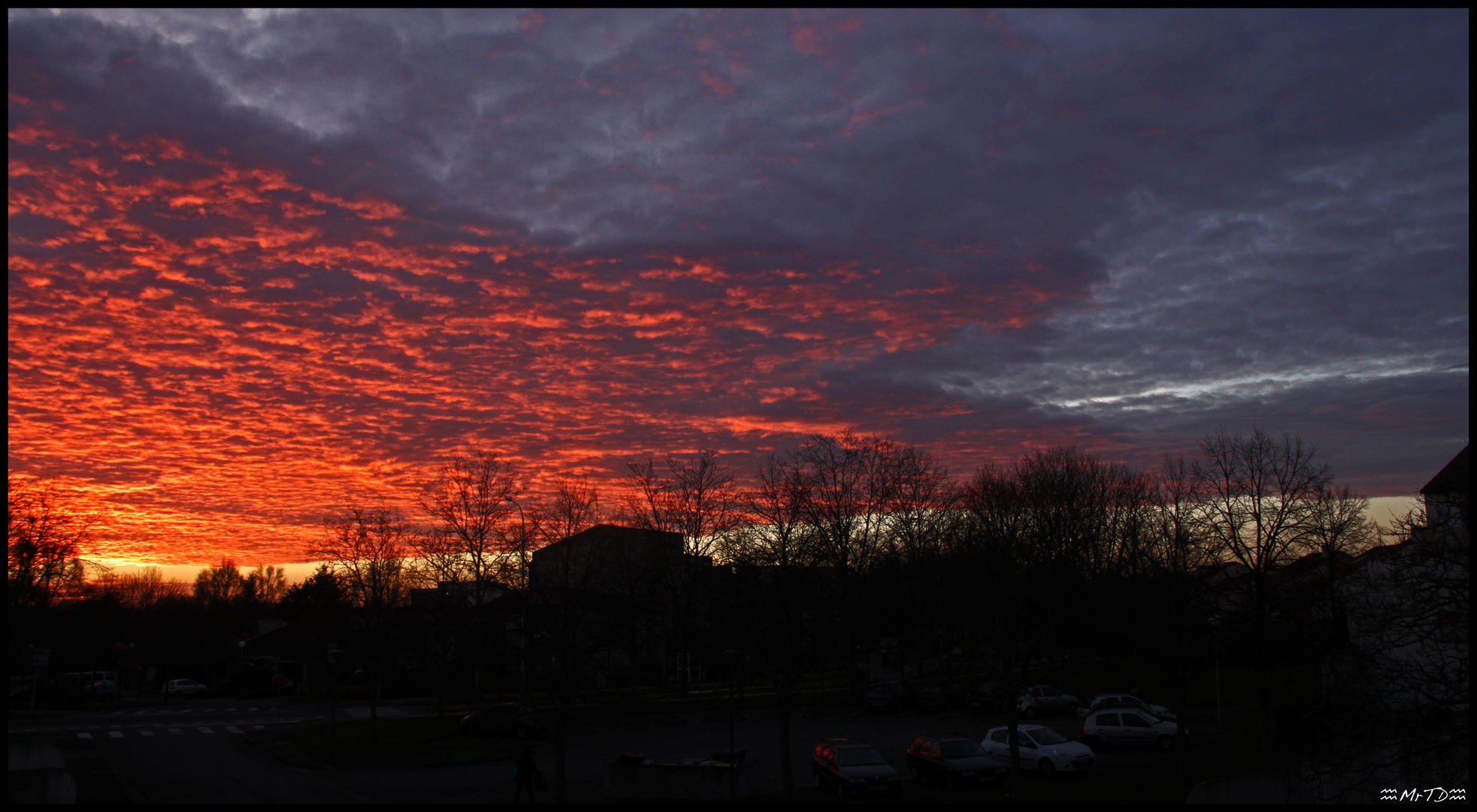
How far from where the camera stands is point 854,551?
56969 millimetres

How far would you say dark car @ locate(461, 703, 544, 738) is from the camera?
128ft

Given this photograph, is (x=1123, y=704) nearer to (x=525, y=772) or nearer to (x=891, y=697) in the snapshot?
(x=891, y=697)

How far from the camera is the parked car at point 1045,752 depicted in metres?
27.8

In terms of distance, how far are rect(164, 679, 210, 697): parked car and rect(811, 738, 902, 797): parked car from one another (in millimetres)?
65649

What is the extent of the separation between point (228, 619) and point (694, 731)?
88597mm

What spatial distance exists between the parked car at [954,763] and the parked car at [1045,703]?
1738cm

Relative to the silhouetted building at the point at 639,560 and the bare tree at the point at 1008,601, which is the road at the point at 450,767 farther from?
the silhouetted building at the point at 639,560

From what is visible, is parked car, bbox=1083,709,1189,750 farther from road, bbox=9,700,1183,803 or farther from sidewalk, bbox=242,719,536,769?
sidewalk, bbox=242,719,536,769

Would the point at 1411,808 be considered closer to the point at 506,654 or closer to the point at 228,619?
the point at 506,654


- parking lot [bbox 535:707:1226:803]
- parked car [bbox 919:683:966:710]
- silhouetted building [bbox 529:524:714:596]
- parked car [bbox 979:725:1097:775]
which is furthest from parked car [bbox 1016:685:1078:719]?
silhouetted building [bbox 529:524:714:596]

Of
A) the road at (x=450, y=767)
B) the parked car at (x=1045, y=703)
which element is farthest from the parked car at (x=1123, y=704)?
the parked car at (x=1045, y=703)

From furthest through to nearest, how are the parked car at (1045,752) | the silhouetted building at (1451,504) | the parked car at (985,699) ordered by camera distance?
the parked car at (985,699), the parked car at (1045,752), the silhouetted building at (1451,504)

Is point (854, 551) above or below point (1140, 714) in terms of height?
above

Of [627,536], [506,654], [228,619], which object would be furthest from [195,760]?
[228,619]
